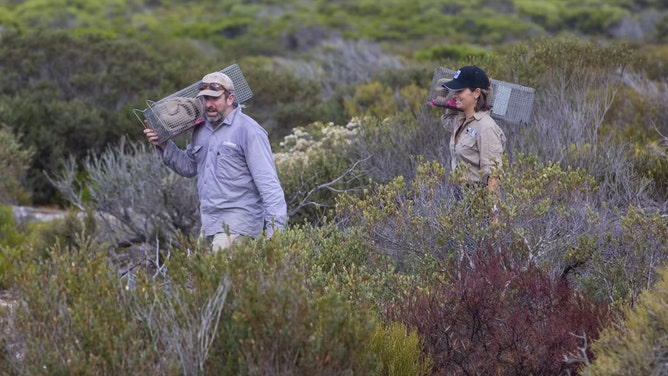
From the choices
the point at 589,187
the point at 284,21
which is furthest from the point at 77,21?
the point at 589,187

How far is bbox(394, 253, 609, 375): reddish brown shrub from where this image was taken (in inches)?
195

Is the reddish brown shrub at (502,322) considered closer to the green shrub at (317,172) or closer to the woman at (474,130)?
the woman at (474,130)

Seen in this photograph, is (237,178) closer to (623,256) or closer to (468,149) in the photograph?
(468,149)

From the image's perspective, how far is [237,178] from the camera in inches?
→ 248

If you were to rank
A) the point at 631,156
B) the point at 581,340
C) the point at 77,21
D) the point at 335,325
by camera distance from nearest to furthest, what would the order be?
1. the point at 335,325
2. the point at 581,340
3. the point at 631,156
4. the point at 77,21

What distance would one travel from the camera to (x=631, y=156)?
29.6ft

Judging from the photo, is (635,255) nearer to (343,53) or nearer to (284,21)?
(343,53)

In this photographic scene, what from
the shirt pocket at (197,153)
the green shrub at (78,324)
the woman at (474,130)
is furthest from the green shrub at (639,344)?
the shirt pocket at (197,153)

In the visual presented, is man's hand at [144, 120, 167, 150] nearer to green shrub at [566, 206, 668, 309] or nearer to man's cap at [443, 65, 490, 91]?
man's cap at [443, 65, 490, 91]

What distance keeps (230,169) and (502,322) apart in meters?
1.96

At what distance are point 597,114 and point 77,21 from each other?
36.6m

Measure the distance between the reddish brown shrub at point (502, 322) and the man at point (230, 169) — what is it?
129cm

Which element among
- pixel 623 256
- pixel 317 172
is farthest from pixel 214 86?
pixel 317 172

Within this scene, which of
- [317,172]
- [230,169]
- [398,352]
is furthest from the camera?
[317,172]
